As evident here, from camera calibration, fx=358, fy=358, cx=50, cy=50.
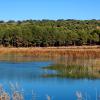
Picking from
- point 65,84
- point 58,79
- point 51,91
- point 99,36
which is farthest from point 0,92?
point 99,36

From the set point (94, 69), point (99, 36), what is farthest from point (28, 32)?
point (94, 69)

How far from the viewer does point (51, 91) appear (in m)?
17.9

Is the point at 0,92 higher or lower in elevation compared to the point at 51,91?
higher

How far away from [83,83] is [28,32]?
71.4m

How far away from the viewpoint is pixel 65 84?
2080 centimetres

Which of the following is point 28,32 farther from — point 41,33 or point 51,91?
point 51,91

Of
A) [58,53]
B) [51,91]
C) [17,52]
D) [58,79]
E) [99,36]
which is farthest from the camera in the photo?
[99,36]

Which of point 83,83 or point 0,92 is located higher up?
point 0,92

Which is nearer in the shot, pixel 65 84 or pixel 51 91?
pixel 51 91

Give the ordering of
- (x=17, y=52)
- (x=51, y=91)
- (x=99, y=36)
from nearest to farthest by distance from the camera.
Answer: (x=51, y=91)
(x=17, y=52)
(x=99, y=36)

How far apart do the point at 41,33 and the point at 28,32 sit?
3.36 meters

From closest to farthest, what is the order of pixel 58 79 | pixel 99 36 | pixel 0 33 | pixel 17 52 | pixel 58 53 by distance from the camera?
pixel 58 79 < pixel 58 53 < pixel 17 52 < pixel 0 33 < pixel 99 36

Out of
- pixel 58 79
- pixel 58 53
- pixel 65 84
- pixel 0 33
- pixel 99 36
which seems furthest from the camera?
pixel 99 36

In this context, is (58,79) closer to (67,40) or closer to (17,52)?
(17,52)
